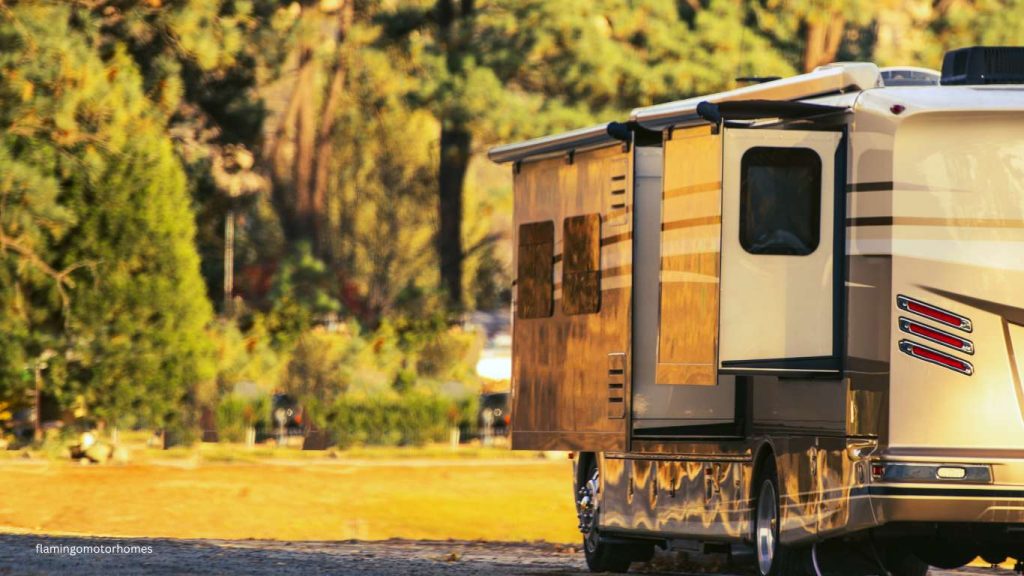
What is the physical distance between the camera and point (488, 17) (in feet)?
156

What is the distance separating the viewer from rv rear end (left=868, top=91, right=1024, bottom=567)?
11234 millimetres

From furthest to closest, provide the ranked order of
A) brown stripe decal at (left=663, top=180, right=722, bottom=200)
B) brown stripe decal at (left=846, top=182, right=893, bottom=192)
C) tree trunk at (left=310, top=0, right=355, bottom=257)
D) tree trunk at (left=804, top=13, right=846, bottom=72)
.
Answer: tree trunk at (left=310, top=0, right=355, bottom=257)
tree trunk at (left=804, top=13, right=846, bottom=72)
brown stripe decal at (left=663, top=180, right=722, bottom=200)
brown stripe decal at (left=846, top=182, right=893, bottom=192)

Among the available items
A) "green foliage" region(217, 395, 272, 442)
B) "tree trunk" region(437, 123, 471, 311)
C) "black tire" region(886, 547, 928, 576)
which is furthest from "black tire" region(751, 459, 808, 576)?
"tree trunk" region(437, 123, 471, 311)

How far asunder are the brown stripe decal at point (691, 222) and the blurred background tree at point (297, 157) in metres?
20.4

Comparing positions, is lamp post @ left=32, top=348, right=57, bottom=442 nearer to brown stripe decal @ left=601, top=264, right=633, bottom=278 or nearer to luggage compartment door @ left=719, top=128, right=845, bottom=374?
brown stripe decal @ left=601, top=264, right=633, bottom=278

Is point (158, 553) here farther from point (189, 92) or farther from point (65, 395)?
point (189, 92)

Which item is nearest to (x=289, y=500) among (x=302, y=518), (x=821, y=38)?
(x=302, y=518)

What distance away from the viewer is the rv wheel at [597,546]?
16000mm

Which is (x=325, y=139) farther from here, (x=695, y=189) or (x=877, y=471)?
(x=877, y=471)

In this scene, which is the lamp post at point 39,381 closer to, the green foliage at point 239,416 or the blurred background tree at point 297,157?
the blurred background tree at point 297,157

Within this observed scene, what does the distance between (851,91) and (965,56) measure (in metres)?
0.75

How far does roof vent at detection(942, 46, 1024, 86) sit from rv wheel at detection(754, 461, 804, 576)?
264 cm

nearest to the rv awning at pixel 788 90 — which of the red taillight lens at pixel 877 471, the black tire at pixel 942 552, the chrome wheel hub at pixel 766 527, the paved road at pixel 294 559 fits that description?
the red taillight lens at pixel 877 471

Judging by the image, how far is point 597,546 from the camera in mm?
16125
